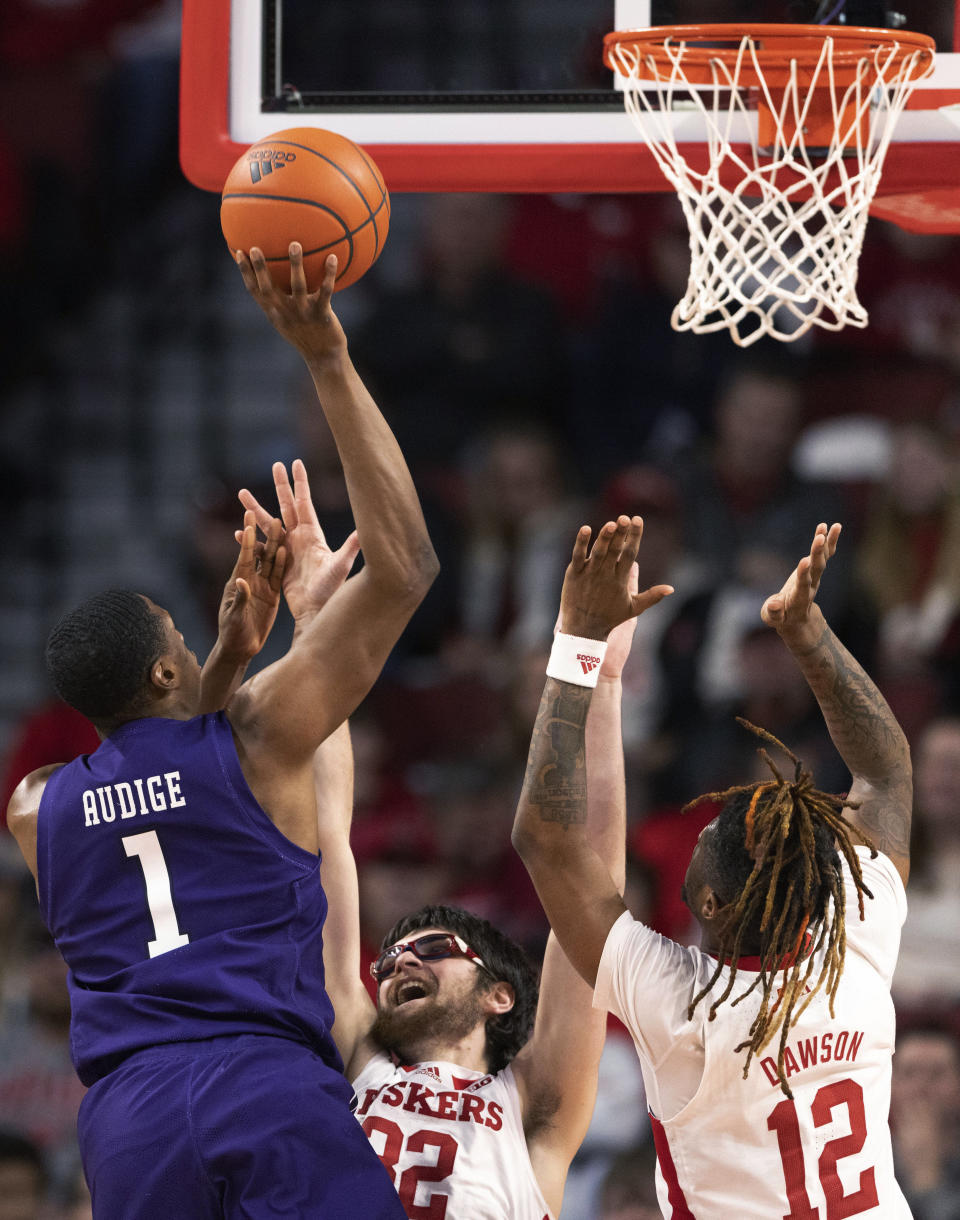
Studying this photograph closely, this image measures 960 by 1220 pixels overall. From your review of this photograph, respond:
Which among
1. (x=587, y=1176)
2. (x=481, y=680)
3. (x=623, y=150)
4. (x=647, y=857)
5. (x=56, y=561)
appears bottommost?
(x=587, y=1176)

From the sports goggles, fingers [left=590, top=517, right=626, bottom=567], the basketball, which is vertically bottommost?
the sports goggles

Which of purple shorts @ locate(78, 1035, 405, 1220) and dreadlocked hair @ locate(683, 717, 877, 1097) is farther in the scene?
dreadlocked hair @ locate(683, 717, 877, 1097)

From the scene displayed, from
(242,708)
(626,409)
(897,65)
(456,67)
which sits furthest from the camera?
(626,409)

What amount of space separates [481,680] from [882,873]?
11.3 ft

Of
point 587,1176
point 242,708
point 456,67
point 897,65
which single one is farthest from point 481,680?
point 242,708

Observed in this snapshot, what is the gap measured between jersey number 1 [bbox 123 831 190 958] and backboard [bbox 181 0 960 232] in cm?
185

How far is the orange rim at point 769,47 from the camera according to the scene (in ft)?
11.6

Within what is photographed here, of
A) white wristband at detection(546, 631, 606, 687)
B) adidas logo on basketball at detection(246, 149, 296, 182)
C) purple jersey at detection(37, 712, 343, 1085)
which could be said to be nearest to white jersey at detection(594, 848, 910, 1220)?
white wristband at detection(546, 631, 606, 687)

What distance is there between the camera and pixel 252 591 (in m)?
2.86

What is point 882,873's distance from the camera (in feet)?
8.99

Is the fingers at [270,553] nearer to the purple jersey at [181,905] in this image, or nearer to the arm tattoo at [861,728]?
the purple jersey at [181,905]

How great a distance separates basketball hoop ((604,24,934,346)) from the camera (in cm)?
355

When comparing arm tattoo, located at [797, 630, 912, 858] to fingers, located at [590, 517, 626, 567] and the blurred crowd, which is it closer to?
fingers, located at [590, 517, 626, 567]

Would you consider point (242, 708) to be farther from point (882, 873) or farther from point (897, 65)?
point (897, 65)
